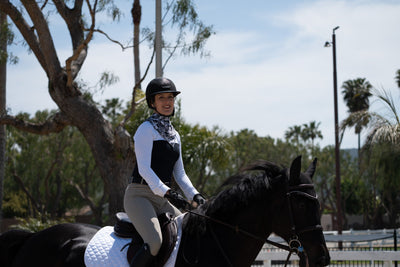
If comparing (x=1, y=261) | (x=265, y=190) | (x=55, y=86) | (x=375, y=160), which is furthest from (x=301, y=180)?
(x=55, y=86)

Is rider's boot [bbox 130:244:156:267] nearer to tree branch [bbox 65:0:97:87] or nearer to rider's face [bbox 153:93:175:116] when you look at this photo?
rider's face [bbox 153:93:175:116]

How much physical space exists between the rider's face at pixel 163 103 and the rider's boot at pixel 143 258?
1281mm

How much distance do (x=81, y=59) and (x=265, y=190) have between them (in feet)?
45.6

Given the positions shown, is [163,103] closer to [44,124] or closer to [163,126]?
[163,126]

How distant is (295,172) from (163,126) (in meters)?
1.32

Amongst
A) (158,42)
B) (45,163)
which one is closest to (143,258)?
(158,42)

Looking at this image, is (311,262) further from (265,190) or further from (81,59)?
(81,59)

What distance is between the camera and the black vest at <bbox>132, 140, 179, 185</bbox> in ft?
15.6

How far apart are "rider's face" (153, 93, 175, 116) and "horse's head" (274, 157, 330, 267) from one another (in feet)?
4.33

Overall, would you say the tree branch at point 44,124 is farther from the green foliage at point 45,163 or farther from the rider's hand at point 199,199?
the green foliage at point 45,163

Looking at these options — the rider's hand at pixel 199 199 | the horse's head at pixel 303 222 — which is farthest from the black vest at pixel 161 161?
the horse's head at pixel 303 222

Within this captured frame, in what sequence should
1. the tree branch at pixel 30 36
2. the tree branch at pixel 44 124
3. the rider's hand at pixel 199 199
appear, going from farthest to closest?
the tree branch at pixel 30 36 < the tree branch at pixel 44 124 < the rider's hand at pixel 199 199

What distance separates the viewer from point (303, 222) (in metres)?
4.26

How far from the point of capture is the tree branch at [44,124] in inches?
661
